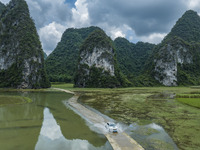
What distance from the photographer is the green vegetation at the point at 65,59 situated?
11806 centimetres

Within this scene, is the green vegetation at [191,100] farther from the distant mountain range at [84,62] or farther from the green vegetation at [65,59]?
the green vegetation at [65,59]

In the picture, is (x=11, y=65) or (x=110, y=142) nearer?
(x=110, y=142)

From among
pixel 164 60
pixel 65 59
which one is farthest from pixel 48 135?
pixel 65 59

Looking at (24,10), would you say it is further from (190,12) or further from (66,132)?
(190,12)

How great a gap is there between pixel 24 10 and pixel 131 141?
329 feet

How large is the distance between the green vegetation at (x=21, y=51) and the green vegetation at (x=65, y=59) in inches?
1373

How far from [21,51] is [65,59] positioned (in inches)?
2731

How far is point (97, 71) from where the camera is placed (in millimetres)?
86812

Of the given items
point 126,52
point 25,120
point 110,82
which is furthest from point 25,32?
point 126,52

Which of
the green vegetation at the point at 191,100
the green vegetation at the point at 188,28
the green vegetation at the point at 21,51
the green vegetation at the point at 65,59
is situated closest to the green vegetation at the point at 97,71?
the green vegetation at the point at 21,51

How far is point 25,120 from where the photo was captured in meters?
18.0

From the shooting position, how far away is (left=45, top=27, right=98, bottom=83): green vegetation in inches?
4648

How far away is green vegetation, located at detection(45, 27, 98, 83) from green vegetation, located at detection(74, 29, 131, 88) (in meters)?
25.6

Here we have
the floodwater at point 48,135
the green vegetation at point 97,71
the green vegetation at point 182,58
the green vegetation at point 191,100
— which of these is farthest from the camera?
the green vegetation at point 182,58
